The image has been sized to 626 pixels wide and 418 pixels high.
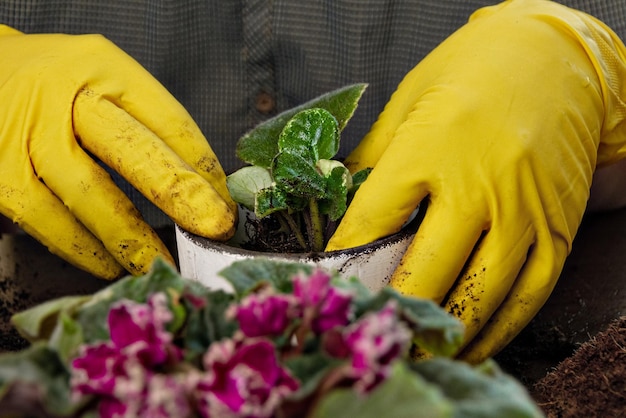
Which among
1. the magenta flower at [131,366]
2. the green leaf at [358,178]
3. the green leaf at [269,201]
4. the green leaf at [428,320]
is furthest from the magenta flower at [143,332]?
the green leaf at [358,178]

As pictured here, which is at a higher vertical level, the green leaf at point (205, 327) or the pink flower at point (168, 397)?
the pink flower at point (168, 397)

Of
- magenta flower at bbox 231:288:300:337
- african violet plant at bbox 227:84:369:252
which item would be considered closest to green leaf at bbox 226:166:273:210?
african violet plant at bbox 227:84:369:252

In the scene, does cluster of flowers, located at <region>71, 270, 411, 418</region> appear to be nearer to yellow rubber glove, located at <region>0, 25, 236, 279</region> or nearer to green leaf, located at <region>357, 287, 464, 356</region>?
green leaf, located at <region>357, 287, 464, 356</region>

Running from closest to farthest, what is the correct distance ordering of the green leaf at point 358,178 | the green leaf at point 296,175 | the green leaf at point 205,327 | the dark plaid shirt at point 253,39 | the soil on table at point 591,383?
1. the green leaf at point 205,327
2. the soil on table at point 591,383
3. the green leaf at point 296,175
4. the green leaf at point 358,178
5. the dark plaid shirt at point 253,39

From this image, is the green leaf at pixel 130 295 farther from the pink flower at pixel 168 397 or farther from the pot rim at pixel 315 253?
the pot rim at pixel 315 253

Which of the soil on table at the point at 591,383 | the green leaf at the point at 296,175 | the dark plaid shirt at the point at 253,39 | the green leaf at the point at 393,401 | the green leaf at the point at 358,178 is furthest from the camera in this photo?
the dark plaid shirt at the point at 253,39

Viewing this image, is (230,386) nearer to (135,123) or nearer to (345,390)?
(345,390)

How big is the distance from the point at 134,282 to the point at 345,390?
0.18m

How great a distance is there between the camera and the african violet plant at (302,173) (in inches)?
30.2

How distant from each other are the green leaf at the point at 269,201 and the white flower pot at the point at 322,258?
0.05 m

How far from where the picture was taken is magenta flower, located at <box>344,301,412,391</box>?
335 mm

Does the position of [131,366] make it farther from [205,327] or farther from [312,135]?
[312,135]

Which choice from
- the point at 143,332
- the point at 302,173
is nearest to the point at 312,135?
the point at 302,173

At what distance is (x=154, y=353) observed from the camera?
36 centimetres
